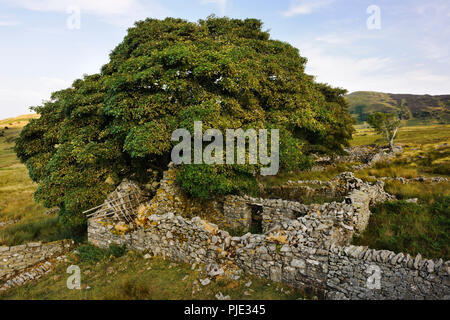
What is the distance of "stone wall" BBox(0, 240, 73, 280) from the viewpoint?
10328 mm

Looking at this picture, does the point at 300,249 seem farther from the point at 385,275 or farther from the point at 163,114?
the point at 163,114

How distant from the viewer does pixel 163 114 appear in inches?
430

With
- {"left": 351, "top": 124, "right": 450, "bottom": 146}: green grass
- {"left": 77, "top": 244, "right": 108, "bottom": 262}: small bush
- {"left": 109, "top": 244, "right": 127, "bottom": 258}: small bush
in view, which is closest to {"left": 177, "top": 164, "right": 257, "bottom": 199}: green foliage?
{"left": 109, "top": 244, "right": 127, "bottom": 258}: small bush

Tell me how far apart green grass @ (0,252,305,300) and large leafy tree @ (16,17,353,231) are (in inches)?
121

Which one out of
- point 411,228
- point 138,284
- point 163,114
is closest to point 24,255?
point 138,284

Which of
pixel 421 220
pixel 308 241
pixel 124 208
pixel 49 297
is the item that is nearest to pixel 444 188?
pixel 421 220

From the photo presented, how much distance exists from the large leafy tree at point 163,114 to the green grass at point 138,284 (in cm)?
306

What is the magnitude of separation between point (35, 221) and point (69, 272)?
34.3 feet

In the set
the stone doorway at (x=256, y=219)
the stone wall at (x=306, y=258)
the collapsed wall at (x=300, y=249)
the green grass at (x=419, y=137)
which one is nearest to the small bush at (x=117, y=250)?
the collapsed wall at (x=300, y=249)

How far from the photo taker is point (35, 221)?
16.5 meters

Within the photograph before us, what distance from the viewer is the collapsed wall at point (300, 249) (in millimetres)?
5449

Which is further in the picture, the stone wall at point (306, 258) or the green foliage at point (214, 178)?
the green foliage at point (214, 178)

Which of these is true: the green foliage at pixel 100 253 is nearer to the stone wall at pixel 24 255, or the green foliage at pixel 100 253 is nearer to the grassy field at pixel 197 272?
the grassy field at pixel 197 272

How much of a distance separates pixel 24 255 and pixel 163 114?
9.73 meters
